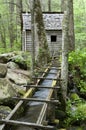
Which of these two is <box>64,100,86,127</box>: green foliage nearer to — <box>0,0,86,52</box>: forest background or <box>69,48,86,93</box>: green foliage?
<box>69,48,86,93</box>: green foliage

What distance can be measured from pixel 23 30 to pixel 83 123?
14948 mm

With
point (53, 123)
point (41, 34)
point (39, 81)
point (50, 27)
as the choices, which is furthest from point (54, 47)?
point (53, 123)

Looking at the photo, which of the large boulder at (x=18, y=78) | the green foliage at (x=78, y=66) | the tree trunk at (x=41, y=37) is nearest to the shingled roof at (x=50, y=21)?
the tree trunk at (x=41, y=37)

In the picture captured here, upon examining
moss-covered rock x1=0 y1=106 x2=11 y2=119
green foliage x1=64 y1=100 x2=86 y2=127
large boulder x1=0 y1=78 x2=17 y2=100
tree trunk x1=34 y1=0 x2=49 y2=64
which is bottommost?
green foliage x1=64 y1=100 x2=86 y2=127

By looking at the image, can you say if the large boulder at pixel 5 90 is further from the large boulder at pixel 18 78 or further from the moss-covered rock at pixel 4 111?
the large boulder at pixel 18 78

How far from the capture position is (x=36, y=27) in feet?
52.5

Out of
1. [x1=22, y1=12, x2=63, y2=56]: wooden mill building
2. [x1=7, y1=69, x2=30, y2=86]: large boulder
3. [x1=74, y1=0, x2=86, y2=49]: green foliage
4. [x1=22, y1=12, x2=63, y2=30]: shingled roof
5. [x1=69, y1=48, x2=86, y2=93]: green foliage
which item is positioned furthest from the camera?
[x1=74, y1=0, x2=86, y2=49]: green foliage

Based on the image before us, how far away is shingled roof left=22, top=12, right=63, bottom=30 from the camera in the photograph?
23373mm

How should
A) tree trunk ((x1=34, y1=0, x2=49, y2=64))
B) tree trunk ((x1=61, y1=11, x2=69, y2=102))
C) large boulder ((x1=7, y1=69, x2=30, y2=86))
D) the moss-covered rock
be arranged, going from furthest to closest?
tree trunk ((x1=34, y1=0, x2=49, y2=64))
large boulder ((x1=7, y1=69, x2=30, y2=86))
tree trunk ((x1=61, y1=11, x2=69, y2=102))
the moss-covered rock

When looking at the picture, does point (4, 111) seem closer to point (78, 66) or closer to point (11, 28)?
point (78, 66)

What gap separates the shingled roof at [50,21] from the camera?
76.7 feet

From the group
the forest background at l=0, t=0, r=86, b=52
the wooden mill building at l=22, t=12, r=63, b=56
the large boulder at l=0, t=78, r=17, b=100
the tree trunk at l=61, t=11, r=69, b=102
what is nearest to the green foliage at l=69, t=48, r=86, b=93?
the tree trunk at l=61, t=11, r=69, b=102

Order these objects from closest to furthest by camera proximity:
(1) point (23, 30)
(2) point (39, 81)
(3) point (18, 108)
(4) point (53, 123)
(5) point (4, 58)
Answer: (3) point (18, 108) → (4) point (53, 123) → (2) point (39, 81) → (5) point (4, 58) → (1) point (23, 30)

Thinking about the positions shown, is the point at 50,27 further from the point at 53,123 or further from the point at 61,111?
the point at 53,123
